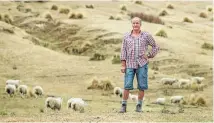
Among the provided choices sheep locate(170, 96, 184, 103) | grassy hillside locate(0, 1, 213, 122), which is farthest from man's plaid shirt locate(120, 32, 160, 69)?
sheep locate(170, 96, 184, 103)

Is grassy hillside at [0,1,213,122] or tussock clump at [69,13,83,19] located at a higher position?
tussock clump at [69,13,83,19]

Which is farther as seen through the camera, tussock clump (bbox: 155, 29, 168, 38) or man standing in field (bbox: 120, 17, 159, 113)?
tussock clump (bbox: 155, 29, 168, 38)

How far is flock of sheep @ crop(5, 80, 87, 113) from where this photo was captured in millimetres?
12306

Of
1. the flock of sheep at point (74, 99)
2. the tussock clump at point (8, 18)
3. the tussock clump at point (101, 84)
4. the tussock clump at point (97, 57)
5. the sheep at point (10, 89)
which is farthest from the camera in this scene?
the tussock clump at point (8, 18)

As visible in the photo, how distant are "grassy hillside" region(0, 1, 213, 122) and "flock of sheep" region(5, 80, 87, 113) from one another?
0.24 meters

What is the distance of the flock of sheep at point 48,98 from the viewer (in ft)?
40.4

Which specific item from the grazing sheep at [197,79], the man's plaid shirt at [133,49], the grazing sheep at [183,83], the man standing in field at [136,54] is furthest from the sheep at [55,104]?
the grazing sheep at [197,79]

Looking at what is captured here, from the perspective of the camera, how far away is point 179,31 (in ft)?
93.5

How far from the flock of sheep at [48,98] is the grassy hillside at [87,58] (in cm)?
24

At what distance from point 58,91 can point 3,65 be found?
349 cm

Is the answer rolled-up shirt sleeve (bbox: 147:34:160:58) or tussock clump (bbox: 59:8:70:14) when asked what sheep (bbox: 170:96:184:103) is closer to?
rolled-up shirt sleeve (bbox: 147:34:160:58)

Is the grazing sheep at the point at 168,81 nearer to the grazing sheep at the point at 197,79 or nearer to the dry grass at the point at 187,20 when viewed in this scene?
the grazing sheep at the point at 197,79

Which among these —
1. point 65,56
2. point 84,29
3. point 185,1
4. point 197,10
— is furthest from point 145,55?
point 185,1

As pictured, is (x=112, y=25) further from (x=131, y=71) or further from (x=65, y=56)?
(x=131, y=71)
